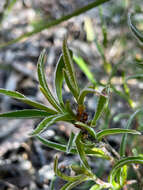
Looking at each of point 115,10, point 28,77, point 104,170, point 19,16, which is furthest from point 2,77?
point 104,170

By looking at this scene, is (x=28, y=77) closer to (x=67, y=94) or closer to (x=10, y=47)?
(x=10, y=47)

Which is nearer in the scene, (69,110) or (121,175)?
(69,110)

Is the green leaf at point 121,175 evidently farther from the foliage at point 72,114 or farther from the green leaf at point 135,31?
the green leaf at point 135,31

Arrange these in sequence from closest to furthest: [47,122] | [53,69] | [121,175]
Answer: [47,122]
[121,175]
[53,69]

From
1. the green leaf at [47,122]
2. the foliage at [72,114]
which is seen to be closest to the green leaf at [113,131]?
the foliage at [72,114]

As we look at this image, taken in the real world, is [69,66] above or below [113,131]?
above

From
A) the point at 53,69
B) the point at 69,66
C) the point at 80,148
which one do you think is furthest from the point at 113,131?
the point at 53,69

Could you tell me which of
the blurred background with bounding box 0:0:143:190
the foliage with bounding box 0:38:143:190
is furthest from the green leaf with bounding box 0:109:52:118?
the blurred background with bounding box 0:0:143:190

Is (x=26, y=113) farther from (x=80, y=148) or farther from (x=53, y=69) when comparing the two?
(x=53, y=69)
